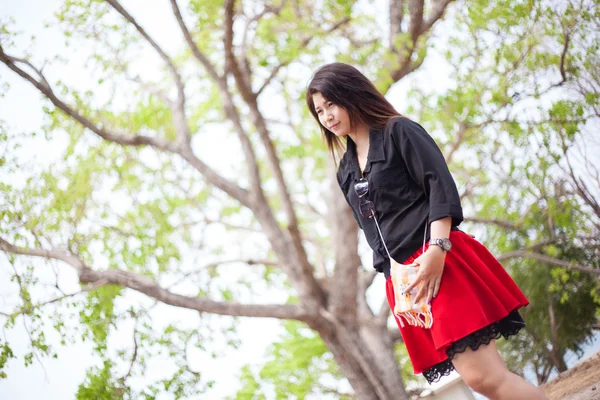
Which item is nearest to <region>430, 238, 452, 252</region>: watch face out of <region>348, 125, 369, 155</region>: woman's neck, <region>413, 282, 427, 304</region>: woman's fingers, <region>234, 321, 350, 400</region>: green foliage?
<region>413, 282, 427, 304</region>: woman's fingers

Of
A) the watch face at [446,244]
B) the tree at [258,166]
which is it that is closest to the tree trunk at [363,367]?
the tree at [258,166]

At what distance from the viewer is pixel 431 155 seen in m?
1.47

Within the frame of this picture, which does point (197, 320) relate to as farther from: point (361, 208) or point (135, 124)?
point (361, 208)

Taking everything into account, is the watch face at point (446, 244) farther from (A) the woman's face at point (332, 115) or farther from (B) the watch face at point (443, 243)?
(A) the woman's face at point (332, 115)

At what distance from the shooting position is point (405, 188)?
1561 mm

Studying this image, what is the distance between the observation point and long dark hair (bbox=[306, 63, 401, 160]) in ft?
5.30

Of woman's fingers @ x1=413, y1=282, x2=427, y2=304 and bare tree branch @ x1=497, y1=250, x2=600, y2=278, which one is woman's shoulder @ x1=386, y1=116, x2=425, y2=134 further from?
bare tree branch @ x1=497, y1=250, x2=600, y2=278

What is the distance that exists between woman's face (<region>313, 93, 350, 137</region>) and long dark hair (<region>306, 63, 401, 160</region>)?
1 cm

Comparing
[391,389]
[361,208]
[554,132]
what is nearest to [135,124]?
[391,389]

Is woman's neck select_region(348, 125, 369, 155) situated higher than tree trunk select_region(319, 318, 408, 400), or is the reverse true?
tree trunk select_region(319, 318, 408, 400)

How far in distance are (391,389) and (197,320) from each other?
4.79 feet

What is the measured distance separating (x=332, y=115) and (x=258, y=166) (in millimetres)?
3084

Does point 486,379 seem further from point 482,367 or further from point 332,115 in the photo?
point 332,115

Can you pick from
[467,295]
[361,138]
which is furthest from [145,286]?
[467,295]
